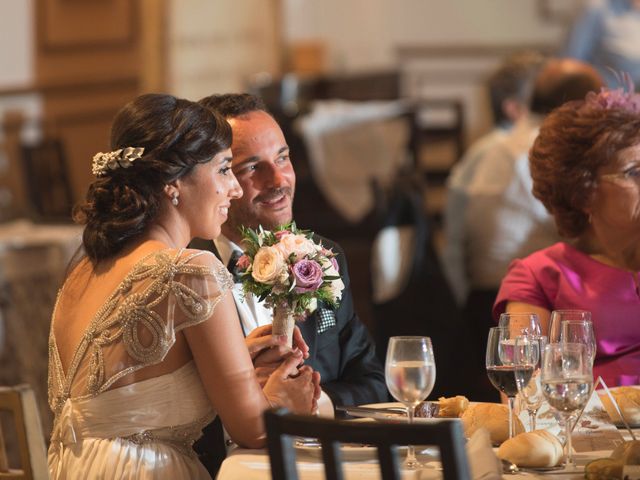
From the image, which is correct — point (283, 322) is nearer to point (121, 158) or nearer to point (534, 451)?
point (121, 158)

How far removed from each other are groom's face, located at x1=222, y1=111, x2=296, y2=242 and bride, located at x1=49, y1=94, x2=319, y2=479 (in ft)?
1.02

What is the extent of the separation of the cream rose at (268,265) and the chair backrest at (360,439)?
1.84 feet

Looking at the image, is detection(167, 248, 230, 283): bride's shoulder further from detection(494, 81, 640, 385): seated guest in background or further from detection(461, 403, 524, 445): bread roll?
detection(494, 81, 640, 385): seated guest in background

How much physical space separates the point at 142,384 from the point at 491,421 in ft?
2.24

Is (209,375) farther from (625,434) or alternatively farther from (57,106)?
(57,106)

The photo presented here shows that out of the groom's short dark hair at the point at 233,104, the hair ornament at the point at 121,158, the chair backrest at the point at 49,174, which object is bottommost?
the chair backrest at the point at 49,174

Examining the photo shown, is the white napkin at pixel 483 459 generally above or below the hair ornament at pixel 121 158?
below

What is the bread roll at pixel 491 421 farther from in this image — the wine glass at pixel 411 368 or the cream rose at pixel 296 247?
the cream rose at pixel 296 247

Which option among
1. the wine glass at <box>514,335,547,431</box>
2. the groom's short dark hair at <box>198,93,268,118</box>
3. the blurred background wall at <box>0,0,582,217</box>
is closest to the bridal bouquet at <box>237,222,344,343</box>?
the wine glass at <box>514,335,547,431</box>

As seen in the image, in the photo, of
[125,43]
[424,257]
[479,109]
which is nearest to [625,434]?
[424,257]

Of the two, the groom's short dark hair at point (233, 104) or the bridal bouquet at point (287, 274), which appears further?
the groom's short dark hair at point (233, 104)

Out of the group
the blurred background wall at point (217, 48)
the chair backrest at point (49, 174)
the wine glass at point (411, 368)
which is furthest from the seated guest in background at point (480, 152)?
the chair backrest at point (49, 174)

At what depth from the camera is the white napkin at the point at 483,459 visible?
1.88 m

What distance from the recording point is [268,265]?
7.61 feet
